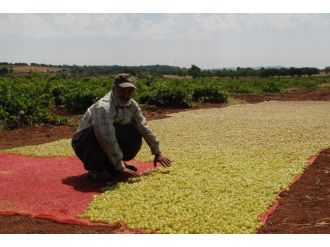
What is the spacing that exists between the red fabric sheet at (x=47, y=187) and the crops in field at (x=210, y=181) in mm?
270

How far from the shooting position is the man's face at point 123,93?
577cm

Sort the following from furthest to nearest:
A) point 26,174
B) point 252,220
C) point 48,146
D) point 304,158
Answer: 1. point 48,146
2. point 304,158
3. point 26,174
4. point 252,220

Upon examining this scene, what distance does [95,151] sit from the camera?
19.7ft

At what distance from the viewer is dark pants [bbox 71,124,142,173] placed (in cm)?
598

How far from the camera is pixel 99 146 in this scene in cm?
597

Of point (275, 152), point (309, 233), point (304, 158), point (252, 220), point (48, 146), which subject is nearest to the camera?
point (309, 233)

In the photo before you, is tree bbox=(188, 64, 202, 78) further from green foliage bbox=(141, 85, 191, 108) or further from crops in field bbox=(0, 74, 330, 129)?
green foliage bbox=(141, 85, 191, 108)

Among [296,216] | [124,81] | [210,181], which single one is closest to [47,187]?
[124,81]

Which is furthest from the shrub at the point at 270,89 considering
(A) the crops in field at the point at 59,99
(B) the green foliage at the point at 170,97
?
(B) the green foliage at the point at 170,97

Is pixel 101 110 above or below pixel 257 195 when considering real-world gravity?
above

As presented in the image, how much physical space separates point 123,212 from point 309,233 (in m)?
1.87

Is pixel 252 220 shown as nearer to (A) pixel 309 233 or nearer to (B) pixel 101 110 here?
(A) pixel 309 233

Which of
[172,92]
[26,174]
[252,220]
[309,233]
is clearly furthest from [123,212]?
[172,92]

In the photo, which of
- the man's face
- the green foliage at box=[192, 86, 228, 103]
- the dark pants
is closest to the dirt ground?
the dark pants
